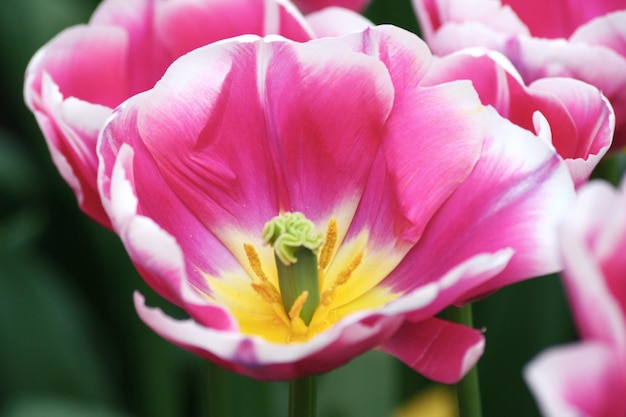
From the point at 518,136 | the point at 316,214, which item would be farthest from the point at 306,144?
the point at 518,136

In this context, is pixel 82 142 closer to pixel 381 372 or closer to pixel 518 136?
pixel 518 136

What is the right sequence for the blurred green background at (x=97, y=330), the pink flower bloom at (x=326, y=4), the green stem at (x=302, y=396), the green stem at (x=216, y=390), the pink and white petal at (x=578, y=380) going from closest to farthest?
1. the pink and white petal at (x=578, y=380)
2. the green stem at (x=302, y=396)
3. the green stem at (x=216, y=390)
4. the pink flower bloom at (x=326, y=4)
5. the blurred green background at (x=97, y=330)

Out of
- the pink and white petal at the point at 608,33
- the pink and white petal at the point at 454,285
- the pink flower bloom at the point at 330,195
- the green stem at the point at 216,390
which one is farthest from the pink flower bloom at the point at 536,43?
the green stem at the point at 216,390

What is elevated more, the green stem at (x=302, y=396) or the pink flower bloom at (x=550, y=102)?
the pink flower bloom at (x=550, y=102)

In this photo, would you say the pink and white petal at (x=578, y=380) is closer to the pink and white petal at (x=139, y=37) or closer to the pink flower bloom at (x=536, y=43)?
the pink flower bloom at (x=536, y=43)

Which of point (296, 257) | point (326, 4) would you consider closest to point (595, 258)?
point (296, 257)

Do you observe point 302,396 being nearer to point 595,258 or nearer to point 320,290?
point 320,290

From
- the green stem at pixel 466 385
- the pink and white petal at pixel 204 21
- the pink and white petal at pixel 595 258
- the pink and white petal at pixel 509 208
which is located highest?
the pink and white petal at pixel 595 258
